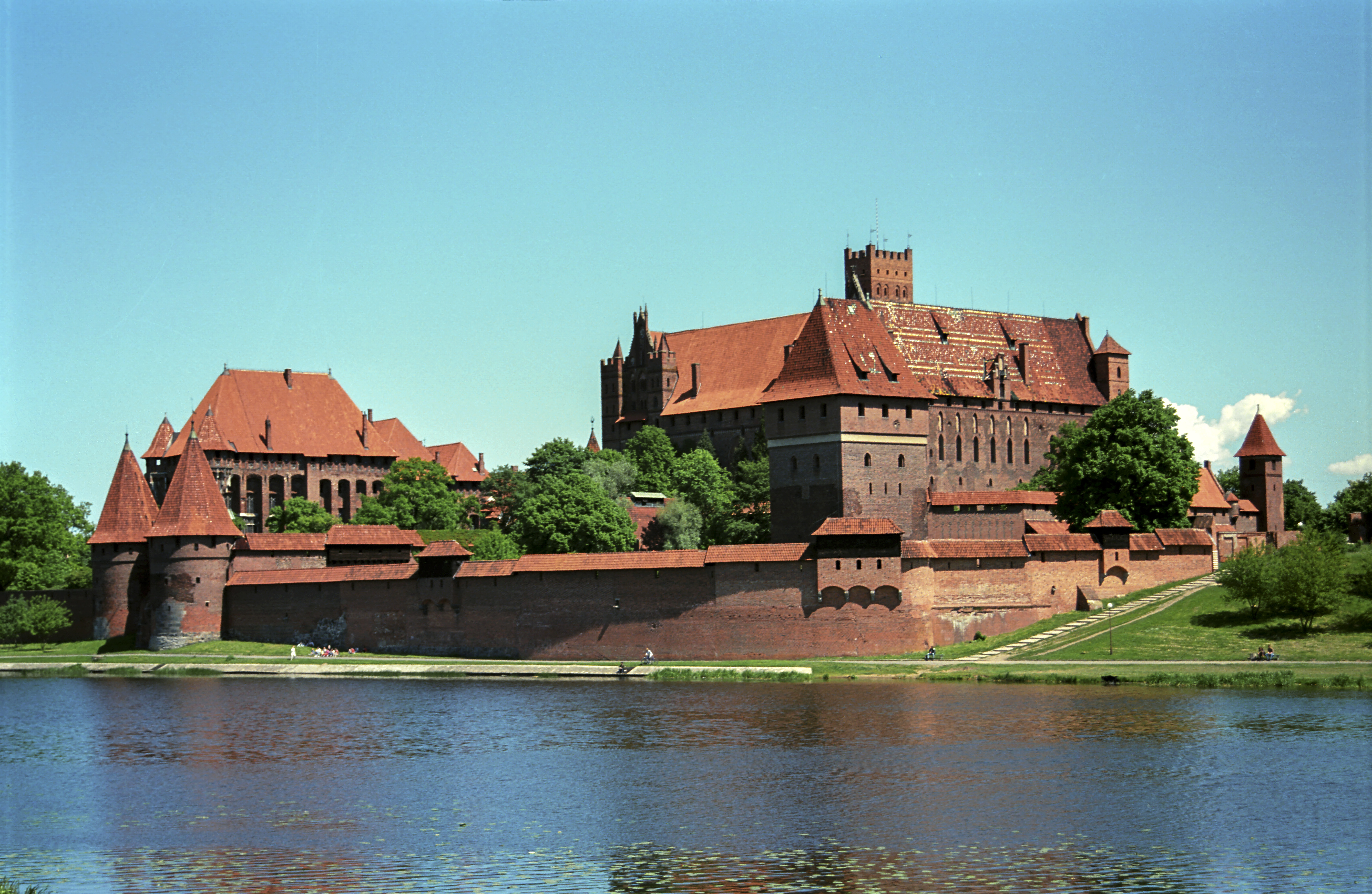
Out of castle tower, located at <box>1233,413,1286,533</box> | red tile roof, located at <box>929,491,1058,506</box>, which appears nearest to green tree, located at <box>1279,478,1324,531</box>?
castle tower, located at <box>1233,413,1286,533</box>

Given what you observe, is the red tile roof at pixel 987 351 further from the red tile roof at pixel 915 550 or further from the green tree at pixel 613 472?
the red tile roof at pixel 915 550

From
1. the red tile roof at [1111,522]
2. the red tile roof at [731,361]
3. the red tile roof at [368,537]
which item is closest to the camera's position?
the red tile roof at [1111,522]

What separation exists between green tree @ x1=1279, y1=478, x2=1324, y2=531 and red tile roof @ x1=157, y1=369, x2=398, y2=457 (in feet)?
159

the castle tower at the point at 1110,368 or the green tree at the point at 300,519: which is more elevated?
the castle tower at the point at 1110,368

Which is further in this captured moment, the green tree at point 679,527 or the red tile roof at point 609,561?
the green tree at point 679,527

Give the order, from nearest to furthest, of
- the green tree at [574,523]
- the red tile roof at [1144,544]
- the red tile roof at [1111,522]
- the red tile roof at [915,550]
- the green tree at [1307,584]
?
the green tree at [1307,584], the red tile roof at [915,550], the red tile roof at [1111,522], the red tile roof at [1144,544], the green tree at [574,523]

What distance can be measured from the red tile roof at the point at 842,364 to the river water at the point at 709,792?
537 inches

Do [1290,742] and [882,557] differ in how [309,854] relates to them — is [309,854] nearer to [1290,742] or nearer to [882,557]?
[1290,742]

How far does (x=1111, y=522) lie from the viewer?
55.9m

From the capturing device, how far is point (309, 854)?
25.6m

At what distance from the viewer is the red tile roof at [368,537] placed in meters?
62.1

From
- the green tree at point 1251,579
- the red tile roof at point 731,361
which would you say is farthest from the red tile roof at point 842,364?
the red tile roof at point 731,361

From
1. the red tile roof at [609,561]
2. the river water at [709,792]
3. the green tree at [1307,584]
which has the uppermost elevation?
the red tile roof at [609,561]

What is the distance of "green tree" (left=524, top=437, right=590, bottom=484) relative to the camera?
76500mm
